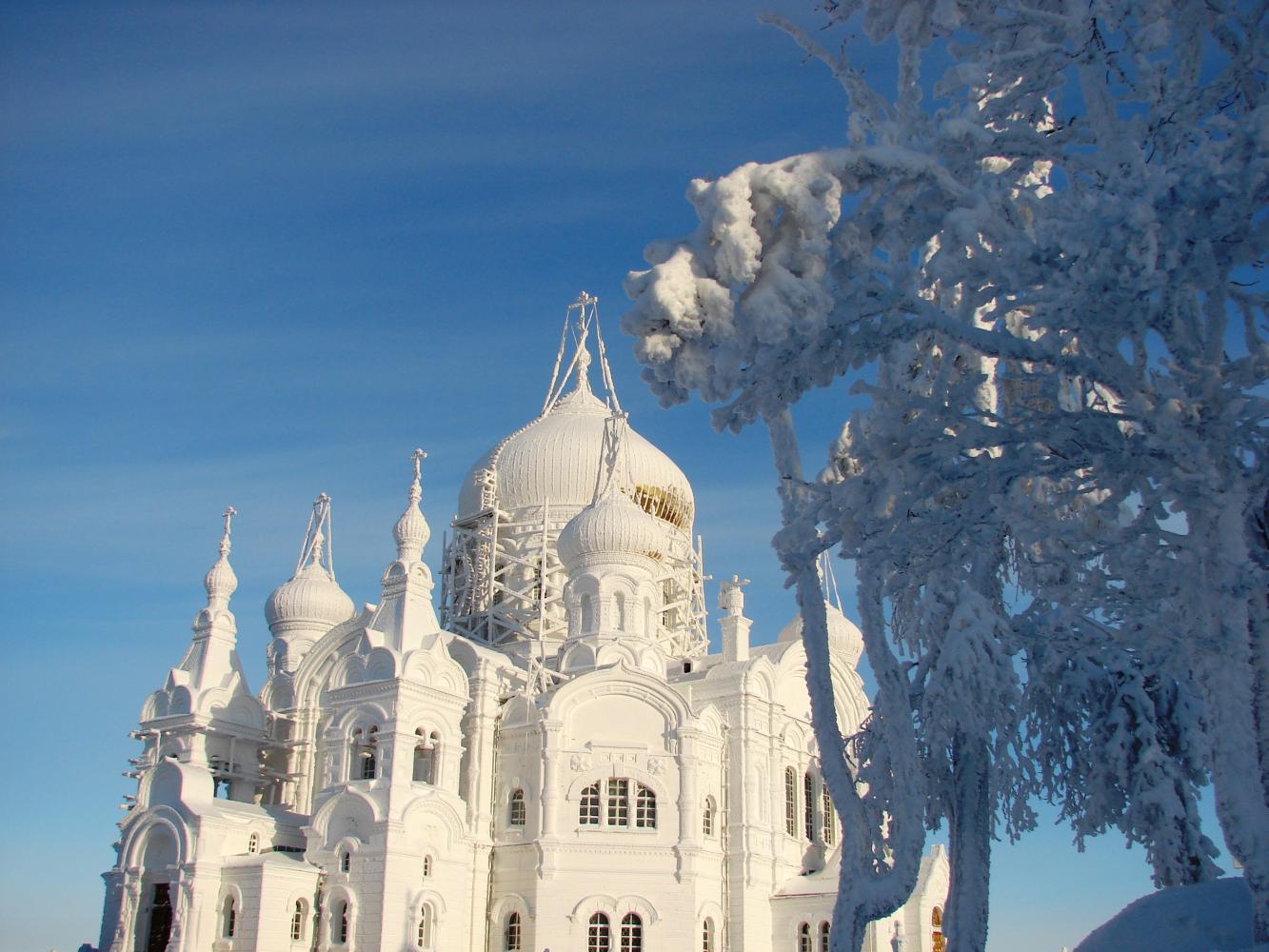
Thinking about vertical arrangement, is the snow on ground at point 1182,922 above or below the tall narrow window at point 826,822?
below

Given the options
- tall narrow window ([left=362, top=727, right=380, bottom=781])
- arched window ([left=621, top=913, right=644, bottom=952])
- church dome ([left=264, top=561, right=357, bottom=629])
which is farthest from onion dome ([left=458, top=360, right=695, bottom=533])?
arched window ([left=621, top=913, right=644, bottom=952])

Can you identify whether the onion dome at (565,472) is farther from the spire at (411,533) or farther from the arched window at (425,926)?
the arched window at (425,926)

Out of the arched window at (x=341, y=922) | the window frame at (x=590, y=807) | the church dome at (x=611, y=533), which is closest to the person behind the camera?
the arched window at (x=341, y=922)

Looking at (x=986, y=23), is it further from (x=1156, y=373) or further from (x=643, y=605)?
(x=643, y=605)

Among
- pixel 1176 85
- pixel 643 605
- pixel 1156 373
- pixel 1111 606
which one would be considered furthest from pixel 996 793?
pixel 643 605

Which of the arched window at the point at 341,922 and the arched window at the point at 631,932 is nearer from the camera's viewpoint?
the arched window at the point at 341,922

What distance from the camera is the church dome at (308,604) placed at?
37531 millimetres

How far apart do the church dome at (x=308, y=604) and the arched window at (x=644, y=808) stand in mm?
12982

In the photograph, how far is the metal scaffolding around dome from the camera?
36.3 m

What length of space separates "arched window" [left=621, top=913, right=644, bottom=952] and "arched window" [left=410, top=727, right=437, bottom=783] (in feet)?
17.6

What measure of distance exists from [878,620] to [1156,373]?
3257 mm

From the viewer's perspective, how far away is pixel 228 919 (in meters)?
26.9

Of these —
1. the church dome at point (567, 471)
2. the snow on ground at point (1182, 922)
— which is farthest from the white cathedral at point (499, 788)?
the snow on ground at point (1182, 922)

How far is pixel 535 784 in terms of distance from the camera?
28844 millimetres
